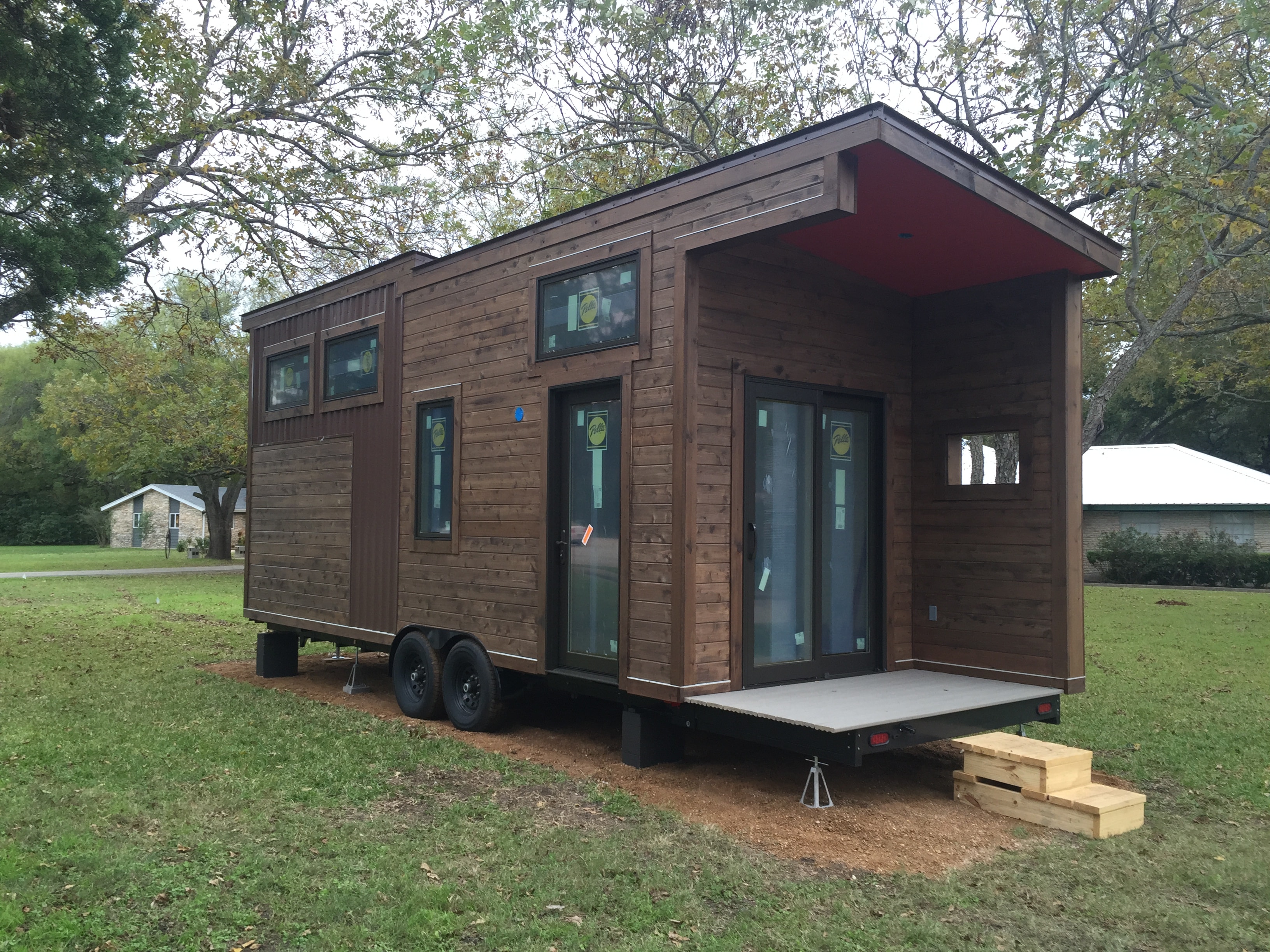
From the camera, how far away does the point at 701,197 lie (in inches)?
222

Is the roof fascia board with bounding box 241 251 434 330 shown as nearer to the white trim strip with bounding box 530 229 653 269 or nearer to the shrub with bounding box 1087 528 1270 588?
the white trim strip with bounding box 530 229 653 269

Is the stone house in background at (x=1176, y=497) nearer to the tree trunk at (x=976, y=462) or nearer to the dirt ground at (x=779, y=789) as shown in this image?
the tree trunk at (x=976, y=462)

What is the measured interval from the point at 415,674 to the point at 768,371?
377cm

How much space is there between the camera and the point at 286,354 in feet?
31.7

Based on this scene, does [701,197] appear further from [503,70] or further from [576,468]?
[503,70]

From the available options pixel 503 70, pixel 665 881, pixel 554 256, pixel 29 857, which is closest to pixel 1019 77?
pixel 503 70

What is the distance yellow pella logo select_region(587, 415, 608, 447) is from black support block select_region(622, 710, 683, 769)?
5.58ft

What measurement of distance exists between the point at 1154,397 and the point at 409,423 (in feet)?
110

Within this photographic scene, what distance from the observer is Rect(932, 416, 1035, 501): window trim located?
21.4ft

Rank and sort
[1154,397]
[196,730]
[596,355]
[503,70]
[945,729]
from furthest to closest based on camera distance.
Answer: [1154,397]
[503,70]
[196,730]
[596,355]
[945,729]

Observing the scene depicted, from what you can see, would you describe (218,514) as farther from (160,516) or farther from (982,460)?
(982,460)

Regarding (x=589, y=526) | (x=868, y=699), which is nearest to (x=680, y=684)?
(x=868, y=699)

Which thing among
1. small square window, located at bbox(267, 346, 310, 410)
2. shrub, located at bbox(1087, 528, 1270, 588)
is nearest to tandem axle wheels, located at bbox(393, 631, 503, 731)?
small square window, located at bbox(267, 346, 310, 410)

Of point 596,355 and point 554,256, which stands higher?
point 554,256
